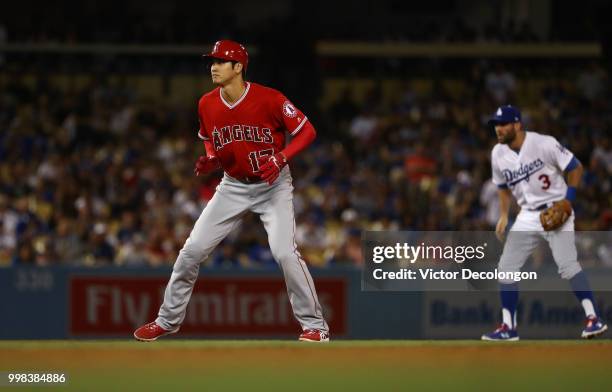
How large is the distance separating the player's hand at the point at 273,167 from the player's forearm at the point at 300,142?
0.14 feet

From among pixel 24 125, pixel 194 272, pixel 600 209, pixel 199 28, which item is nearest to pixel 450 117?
pixel 600 209

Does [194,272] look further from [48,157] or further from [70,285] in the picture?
[48,157]

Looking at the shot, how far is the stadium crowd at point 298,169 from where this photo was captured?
49.9 ft

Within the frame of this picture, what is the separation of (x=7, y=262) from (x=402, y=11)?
41.9ft

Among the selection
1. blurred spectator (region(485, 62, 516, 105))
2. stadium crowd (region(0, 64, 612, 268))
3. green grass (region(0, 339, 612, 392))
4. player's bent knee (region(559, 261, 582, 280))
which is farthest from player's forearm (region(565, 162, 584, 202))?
blurred spectator (region(485, 62, 516, 105))

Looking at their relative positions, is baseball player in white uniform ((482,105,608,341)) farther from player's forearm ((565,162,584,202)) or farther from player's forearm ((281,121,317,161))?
player's forearm ((281,121,317,161))

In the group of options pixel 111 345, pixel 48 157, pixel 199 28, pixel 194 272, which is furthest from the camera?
pixel 199 28

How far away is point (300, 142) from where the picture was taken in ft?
23.8

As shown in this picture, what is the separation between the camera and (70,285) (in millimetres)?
14555

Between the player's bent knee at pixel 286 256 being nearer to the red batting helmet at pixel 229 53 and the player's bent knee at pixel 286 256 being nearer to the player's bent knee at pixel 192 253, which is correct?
the player's bent knee at pixel 192 253

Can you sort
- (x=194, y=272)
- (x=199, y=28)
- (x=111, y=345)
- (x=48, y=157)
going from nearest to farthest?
(x=111, y=345), (x=194, y=272), (x=48, y=157), (x=199, y=28)

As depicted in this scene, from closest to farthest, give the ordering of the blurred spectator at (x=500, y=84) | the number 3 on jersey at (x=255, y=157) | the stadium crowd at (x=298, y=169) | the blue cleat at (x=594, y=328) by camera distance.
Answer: the number 3 on jersey at (x=255, y=157)
the blue cleat at (x=594, y=328)
the stadium crowd at (x=298, y=169)
the blurred spectator at (x=500, y=84)

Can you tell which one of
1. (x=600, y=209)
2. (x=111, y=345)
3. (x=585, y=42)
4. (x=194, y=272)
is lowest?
(x=111, y=345)

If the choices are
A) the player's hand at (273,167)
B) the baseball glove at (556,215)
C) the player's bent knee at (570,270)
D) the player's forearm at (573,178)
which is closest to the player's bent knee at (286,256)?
the player's hand at (273,167)
